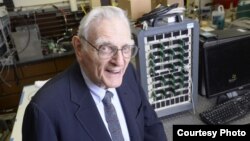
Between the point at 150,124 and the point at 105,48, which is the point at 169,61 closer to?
the point at 150,124

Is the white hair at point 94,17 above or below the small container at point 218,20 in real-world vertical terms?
above

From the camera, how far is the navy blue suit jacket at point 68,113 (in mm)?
872

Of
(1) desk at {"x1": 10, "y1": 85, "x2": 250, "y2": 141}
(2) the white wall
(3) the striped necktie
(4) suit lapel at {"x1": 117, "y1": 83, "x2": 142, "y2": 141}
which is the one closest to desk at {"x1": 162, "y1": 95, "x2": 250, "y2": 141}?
(1) desk at {"x1": 10, "y1": 85, "x2": 250, "y2": 141}

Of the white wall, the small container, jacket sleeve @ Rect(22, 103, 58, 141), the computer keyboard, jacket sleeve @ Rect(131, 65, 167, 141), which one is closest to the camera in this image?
jacket sleeve @ Rect(22, 103, 58, 141)

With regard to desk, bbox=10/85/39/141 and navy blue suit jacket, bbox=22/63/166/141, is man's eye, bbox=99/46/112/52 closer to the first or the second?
navy blue suit jacket, bbox=22/63/166/141

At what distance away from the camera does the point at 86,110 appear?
985 mm

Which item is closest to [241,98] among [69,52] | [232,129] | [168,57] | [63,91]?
[232,129]

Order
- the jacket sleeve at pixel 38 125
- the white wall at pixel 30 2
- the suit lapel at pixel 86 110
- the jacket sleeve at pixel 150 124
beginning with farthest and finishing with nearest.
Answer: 1. the white wall at pixel 30 2
2. the jacket sleeve at pixel 150 124
3. the suit lapel at pixel 86 110
4. the jacket sleeve at pixel 38 125

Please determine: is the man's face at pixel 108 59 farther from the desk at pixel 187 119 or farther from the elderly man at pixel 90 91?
the desk at pixel 187 119

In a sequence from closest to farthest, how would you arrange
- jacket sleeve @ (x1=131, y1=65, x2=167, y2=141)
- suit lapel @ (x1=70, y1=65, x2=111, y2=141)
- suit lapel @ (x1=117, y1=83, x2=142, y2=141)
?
suit lapel @ (x1=70, y1=65, x2=111, y2=141), suit lapel @ (x1=117, y1=83, x2=142, y2=141), jacket sleeve @ (x1=131, y1=65, x2=167, y2=141)

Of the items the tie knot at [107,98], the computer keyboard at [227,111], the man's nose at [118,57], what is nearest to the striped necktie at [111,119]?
the tie knot at [107,98]

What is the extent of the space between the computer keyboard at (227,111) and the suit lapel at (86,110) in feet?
2.20

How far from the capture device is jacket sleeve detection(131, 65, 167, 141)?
1270 mm

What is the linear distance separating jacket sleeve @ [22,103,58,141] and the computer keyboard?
89cm
